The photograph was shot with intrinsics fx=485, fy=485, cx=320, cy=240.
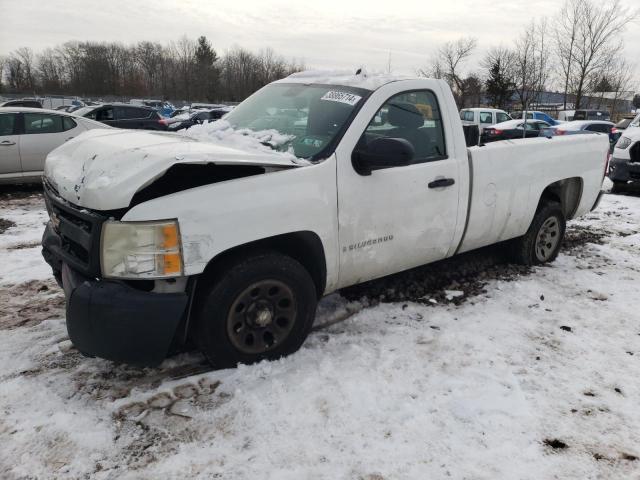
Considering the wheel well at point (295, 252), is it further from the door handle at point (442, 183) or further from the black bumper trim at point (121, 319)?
the door handle at point (442, 183)

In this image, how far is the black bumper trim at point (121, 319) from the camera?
2572 mm

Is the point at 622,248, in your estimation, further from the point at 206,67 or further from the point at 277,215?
the point at 206,67

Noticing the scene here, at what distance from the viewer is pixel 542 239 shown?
5.23m

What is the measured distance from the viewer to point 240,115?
4.06m

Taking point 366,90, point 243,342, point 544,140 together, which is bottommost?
point 243,342

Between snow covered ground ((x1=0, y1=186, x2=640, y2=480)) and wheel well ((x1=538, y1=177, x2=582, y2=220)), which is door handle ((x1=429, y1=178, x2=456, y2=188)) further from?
wheel well ((x1=538, y1=177, x2=582, y2=220))

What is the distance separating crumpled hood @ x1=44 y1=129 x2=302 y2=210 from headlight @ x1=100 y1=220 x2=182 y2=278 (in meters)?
0.15

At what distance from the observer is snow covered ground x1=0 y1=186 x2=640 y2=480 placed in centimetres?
237

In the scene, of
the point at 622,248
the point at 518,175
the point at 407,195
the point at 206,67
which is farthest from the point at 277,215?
the point at 206,67

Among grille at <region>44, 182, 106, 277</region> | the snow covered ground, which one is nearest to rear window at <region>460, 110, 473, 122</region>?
the snow covered ground

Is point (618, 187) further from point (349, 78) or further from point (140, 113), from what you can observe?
point (140, 113)

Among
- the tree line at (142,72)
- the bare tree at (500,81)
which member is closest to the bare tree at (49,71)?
the tree line at (142,72)

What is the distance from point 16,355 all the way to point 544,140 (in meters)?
4.83

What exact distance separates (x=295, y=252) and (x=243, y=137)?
94cm
